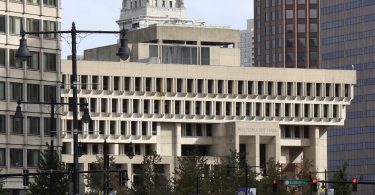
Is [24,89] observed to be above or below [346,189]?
above

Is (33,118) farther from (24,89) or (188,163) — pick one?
(188,163)

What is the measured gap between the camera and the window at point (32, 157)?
132875mm

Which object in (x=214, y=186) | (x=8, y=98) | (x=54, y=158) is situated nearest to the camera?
(x=54, y=158)

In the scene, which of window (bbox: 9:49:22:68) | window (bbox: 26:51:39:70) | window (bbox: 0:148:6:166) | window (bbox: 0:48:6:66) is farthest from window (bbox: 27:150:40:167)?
window (bbox: 0:48:6:66)

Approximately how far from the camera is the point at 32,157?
133 metres

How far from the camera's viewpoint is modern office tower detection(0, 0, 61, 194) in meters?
132

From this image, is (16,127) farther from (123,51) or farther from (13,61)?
(123,51)

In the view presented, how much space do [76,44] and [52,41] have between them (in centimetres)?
7318

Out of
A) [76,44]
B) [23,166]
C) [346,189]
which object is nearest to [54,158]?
[23,166]

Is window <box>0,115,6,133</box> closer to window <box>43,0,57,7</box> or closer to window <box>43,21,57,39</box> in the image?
window <box>43,21,57,39</box>

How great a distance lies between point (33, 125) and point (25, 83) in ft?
11.8

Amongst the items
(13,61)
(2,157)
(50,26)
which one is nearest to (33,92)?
(13,61)

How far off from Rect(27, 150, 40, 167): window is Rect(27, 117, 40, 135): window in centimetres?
161

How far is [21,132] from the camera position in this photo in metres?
132
